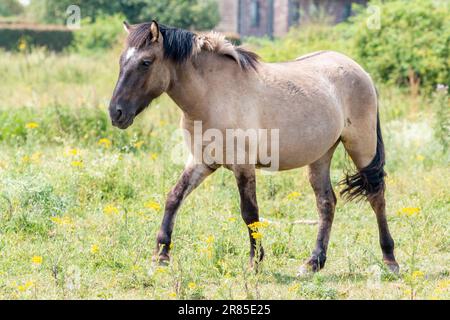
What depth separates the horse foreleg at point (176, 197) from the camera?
5926mm

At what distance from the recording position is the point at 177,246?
6.44 metres

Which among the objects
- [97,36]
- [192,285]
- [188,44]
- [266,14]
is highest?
[188,44]

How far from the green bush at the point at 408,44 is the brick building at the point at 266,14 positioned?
77.0 feet

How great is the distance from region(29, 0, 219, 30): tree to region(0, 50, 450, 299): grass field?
23682 mm

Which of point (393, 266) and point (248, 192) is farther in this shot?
point (393, 266)

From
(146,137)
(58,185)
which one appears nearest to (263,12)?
(146,137)

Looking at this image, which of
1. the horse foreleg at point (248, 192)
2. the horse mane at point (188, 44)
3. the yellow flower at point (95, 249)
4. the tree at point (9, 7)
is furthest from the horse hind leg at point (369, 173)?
the tree at point (9, 7)

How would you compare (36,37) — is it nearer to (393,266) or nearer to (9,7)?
(393,266)

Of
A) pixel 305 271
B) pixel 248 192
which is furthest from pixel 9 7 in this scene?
pixel 305 271

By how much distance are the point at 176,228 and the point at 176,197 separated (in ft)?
3.20

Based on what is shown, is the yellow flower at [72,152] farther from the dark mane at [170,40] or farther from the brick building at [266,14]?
the brick building at [266,14]

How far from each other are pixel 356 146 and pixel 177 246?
6.01ft

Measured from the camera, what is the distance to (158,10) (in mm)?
35156
